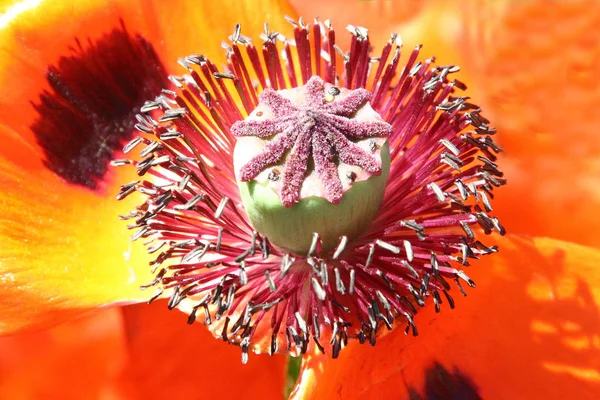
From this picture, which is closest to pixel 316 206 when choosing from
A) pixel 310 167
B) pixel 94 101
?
pixel 310 167

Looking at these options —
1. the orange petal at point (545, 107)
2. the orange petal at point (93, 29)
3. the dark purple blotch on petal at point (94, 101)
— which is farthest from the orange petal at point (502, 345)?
the orange petal at point (93, 29)

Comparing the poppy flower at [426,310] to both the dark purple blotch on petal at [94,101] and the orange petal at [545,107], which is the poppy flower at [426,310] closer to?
the dark purple blotch on petal at [94,101]

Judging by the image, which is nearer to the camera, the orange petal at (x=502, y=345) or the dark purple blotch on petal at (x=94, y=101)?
the orange petal at (x=502, y=345)

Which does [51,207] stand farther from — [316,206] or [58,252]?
[316,206]

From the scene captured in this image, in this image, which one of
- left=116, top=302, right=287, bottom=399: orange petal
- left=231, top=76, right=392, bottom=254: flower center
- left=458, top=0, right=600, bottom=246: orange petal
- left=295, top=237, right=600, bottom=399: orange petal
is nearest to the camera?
left=231, top=76, right=392, bottom=254: flower center

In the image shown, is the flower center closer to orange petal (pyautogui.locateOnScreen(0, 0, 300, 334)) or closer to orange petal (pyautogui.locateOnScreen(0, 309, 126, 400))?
orange petal (pyautogui.locateOnScreen(0, 0, 300, 334))

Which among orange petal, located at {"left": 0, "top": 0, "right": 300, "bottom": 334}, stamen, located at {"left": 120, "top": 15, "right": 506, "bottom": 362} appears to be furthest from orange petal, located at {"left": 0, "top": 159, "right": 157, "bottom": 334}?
stamen, located at {"left": 120, "top": 15, "right": 506, "bottom": 362}
